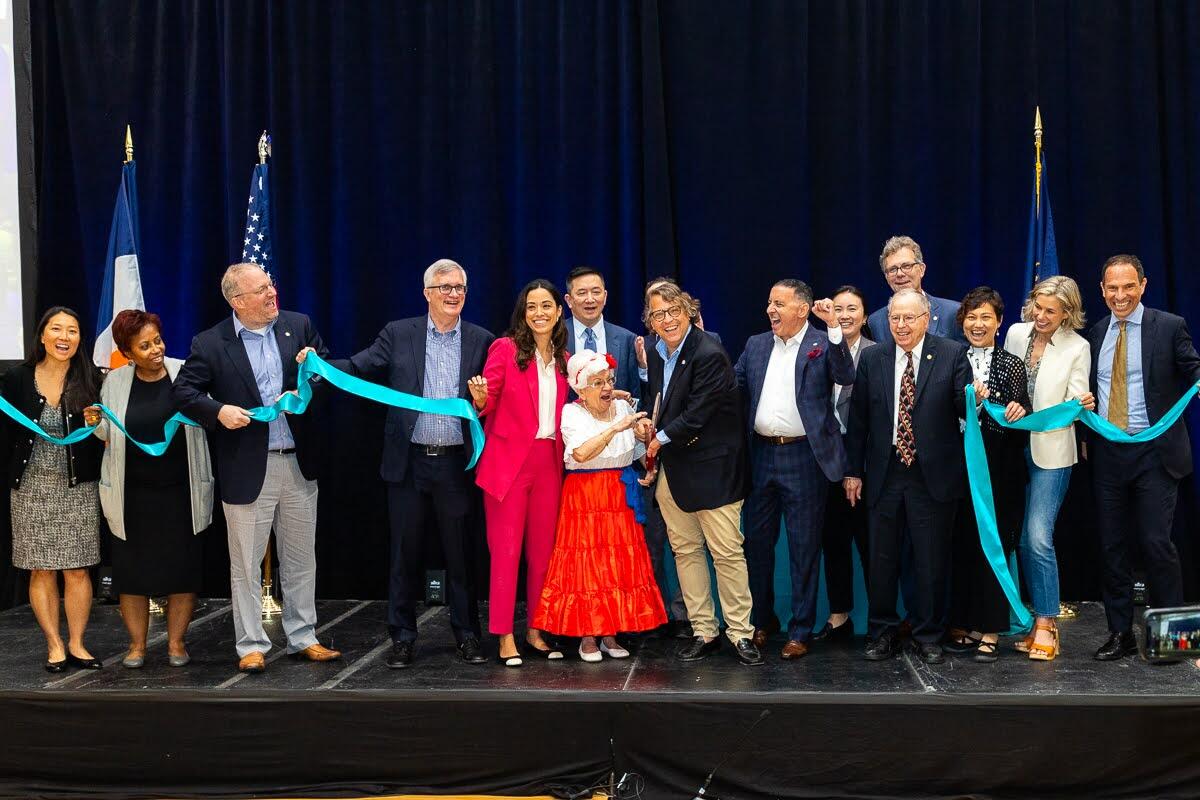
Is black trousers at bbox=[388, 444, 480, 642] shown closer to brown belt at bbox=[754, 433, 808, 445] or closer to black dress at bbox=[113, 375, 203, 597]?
black dress at bbox=[113, 375, 203, 597]

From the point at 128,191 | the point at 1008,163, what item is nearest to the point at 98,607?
the point at 128,191

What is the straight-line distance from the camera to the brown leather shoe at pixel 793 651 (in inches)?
179

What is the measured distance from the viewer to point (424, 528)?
15.3ft

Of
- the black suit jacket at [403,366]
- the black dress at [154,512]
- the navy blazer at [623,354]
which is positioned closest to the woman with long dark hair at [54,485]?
the black dress at [154,512]

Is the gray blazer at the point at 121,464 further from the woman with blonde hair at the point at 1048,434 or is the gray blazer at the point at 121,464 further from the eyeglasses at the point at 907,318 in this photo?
the woman with blonde hair at the point at 1048,434

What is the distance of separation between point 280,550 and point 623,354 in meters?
1.67

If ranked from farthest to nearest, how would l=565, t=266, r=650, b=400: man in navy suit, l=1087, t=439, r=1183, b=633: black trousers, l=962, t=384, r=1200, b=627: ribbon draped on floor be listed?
l=565, t=266, r=650, b=400: man in navy suit, l=1087, t=439, r=1183, b=633: black trousers, l=962, t=384, r=1200, b=627: ribbon draped on floor

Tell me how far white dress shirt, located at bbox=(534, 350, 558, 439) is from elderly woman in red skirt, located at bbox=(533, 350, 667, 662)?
0.12 meters

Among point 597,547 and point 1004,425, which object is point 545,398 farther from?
point 1004,425

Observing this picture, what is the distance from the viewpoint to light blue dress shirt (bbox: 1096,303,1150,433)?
14.9 feet

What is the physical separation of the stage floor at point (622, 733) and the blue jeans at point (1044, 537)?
0.33 metres

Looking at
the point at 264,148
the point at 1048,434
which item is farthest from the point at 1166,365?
the point at 264,148

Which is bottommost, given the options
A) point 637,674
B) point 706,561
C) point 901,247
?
point 637,674

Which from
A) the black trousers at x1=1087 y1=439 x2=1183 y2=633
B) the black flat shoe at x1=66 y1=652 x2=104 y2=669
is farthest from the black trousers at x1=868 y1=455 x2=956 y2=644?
the black flat shoe at x1=66 y1=652 x2=104 y2=669
